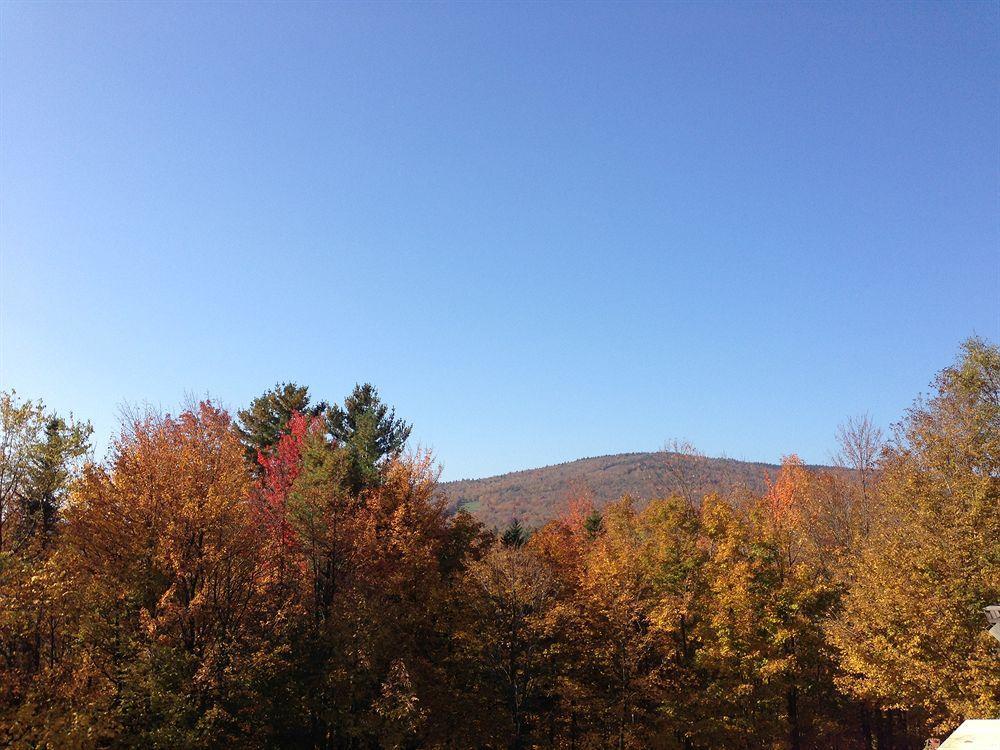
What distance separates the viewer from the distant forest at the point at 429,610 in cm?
2141

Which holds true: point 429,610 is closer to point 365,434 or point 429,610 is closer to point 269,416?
point 365,434

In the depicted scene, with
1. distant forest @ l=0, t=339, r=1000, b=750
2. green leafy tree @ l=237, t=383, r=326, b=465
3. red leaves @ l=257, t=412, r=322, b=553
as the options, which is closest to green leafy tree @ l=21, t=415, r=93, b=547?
distant forest @ l=0, t=339, r=1000, b=750

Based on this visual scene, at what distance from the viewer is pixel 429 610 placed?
101 feet

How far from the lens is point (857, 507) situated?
47.8m

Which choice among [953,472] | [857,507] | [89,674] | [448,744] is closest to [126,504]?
[89,674]

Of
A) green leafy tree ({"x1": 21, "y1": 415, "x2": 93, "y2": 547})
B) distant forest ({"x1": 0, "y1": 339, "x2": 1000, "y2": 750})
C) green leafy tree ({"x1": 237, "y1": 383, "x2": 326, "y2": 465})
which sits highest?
green leafy tree ({"x1": 237, "y1": 383, "x2": 326, "y2": 465})

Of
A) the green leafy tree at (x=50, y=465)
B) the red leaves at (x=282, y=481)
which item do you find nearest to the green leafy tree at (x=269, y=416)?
the red leaves at (x=282, y=481)

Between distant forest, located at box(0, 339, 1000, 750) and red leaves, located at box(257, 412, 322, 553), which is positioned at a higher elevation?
red leaves, located at box(257, 412, 322, 553)

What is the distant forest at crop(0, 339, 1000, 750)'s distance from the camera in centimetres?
2141

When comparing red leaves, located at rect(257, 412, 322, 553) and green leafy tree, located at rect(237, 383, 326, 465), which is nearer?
red leaves, located at rect(257, 412, 322, 553)

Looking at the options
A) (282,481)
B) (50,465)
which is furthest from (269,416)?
(50,465)

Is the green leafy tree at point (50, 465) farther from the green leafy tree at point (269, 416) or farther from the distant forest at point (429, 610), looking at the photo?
the green leafy tree at point (269, 416)

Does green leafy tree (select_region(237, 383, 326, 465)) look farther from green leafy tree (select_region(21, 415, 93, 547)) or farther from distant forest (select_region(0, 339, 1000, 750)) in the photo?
green leafy tree (select_region(21, 415, 93, 547))

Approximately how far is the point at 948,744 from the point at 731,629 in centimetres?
3001
